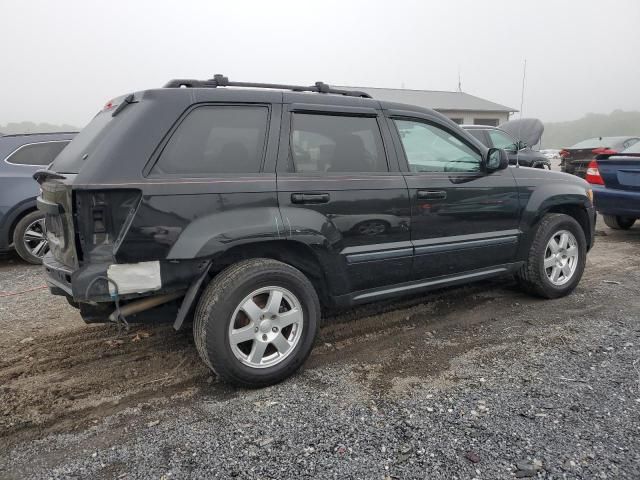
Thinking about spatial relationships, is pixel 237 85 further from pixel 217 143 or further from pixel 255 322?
pixel 255 322

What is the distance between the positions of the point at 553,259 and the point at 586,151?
40.3 feet

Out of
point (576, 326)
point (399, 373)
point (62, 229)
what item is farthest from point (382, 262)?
point (62, 229)

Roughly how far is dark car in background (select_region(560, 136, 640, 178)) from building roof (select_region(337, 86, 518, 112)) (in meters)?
13.9

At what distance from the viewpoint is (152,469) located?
2178mm

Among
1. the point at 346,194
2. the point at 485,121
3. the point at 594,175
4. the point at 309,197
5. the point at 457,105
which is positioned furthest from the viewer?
the point at 485,121

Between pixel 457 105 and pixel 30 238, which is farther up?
pixel 457 105

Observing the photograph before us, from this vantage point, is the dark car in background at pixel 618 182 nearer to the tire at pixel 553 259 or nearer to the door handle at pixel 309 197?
the tire at pixel 553 259

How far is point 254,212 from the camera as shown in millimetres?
2824

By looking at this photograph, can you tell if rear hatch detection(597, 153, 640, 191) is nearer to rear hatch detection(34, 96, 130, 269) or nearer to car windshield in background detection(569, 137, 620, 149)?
rear hatch detection(34, 96, 130, 269)

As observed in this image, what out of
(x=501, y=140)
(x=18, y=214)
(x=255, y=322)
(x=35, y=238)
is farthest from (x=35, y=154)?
(x=501, y=140)

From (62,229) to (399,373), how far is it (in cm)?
230

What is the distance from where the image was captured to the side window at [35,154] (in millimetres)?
6188

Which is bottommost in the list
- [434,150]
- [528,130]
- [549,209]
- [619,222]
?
[619,222]

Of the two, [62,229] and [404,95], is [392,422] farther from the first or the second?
[404,95]
